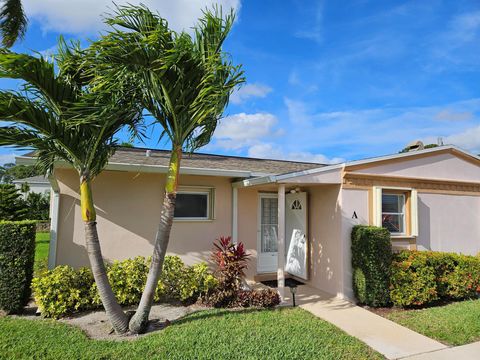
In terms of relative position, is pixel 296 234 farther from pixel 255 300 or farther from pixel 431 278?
pixel 431 278

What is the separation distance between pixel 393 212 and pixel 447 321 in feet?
10.8

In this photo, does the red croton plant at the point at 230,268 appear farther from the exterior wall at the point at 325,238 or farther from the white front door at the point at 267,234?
the exterior wall at the point at 325,238

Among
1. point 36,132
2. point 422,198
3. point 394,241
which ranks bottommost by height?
point 394,241

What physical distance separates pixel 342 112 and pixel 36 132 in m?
14.7

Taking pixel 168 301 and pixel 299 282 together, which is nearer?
pixel 168 301

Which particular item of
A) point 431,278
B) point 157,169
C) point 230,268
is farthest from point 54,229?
point 431,278

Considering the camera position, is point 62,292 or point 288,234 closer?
point 62,292

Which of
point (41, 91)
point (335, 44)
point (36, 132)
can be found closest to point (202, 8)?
point (41, 91)

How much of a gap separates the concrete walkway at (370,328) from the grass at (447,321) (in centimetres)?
33

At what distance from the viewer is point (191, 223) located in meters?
8.53

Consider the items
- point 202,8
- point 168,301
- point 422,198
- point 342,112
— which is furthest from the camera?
point 342,112

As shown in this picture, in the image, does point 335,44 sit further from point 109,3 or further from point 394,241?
point 109,3

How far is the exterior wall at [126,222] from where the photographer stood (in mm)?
7379

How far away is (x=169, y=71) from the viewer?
5.23 m
